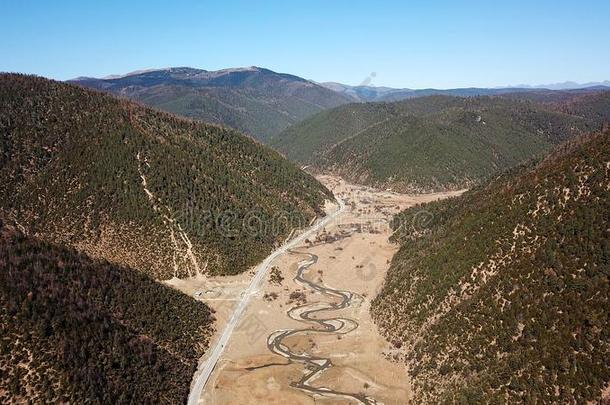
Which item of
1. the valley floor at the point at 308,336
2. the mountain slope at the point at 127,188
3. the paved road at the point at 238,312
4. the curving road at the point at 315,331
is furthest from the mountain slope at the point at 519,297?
the mountain slope at the point at 127,188

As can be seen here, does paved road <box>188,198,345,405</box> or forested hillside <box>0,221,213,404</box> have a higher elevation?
forested hillside <box>0,221,213,404</box>

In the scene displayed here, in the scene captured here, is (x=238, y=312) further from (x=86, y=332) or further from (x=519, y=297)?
(x=519, y=297)

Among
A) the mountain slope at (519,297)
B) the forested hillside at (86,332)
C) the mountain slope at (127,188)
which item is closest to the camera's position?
the forested hillside at (86,332)

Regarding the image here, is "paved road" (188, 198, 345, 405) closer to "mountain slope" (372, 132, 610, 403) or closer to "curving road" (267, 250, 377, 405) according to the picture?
"curving road" (267, 250, 377, 405)

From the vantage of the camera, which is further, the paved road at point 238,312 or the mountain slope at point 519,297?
the paved road at point 238,312

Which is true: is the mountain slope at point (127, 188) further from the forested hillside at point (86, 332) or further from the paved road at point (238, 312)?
the forested hillside at point (86, 332)

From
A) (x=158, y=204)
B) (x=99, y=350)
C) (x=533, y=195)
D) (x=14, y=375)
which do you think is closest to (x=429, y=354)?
(x=533, y=195)

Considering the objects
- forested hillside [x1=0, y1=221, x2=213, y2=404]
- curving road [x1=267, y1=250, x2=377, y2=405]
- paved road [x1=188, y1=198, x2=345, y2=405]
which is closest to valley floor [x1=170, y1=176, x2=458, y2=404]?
curving road [x1=267, y1=250, x2=377, y2=405]
